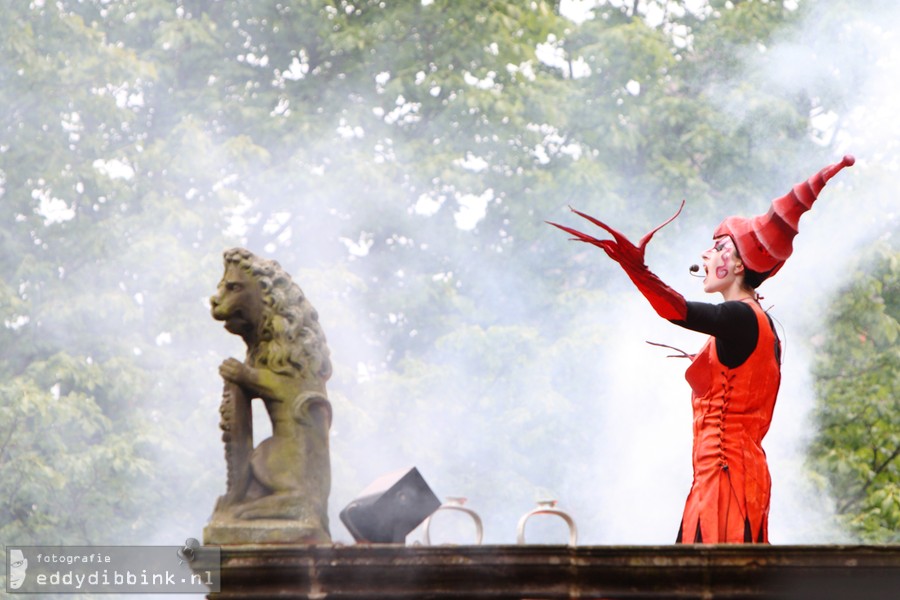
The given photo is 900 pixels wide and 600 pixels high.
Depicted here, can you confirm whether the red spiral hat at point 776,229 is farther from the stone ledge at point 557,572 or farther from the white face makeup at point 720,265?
the stone ledge at point 557,572

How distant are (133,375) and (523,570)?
8583 millimetres

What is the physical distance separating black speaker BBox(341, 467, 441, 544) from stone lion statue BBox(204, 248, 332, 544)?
207 mm

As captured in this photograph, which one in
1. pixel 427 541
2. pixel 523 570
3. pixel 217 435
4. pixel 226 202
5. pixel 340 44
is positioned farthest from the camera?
pixel 340 44

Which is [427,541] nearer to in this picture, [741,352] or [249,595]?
[249,595]

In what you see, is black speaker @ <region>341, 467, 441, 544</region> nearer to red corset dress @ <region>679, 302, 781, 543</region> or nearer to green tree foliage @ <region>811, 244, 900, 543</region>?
red corset dress @ <region>679, 302, 781, 543</region>

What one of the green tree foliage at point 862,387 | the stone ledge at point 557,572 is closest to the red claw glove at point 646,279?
the stone ledge at point 557,572

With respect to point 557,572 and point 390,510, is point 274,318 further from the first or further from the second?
point 557,572

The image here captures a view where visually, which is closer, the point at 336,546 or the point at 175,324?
the point at 336,546

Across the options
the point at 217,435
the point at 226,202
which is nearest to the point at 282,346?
the point at 217,435

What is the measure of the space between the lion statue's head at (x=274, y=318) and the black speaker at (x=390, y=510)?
0.74m

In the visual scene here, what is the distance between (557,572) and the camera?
6.95 meters

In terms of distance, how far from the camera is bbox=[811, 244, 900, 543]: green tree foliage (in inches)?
591

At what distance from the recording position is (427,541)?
24.4ft

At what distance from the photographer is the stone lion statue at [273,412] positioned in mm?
7498
